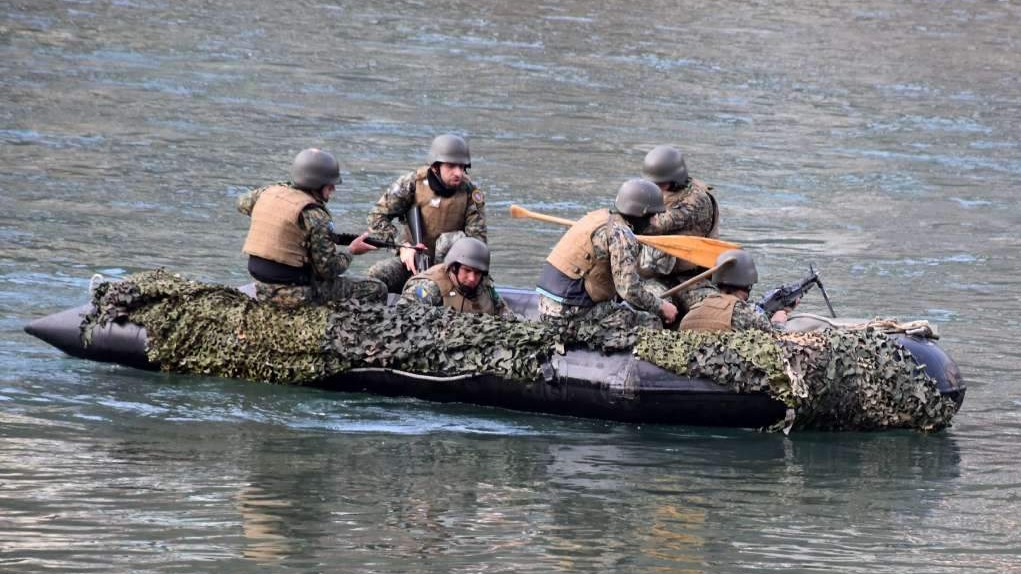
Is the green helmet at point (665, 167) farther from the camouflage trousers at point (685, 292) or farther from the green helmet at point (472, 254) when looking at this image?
the green helmet at point (472, 254)

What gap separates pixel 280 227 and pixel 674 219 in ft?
9.64

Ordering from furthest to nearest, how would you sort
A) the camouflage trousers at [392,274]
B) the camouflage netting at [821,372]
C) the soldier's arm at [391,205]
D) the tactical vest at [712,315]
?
the soldier's arm at [391,205]
the camouflage trousers at [392,274]
the tactical vest at [712,315]
the camouflage netting at [821,372]

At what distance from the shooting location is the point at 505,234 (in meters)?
20.0

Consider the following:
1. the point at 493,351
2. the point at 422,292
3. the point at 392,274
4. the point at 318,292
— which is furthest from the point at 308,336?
the point at 392,274

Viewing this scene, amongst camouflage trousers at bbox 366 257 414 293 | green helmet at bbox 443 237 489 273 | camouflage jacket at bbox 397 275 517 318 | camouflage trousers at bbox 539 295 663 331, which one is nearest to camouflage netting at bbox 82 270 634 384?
camouflage trousers at bbox 539 295 663 331

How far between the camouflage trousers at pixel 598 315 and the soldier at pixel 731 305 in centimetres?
36

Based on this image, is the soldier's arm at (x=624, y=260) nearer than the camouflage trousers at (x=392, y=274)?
Yes

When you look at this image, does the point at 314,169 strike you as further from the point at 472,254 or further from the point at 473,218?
the point at 473,218

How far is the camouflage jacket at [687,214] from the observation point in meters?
13.4

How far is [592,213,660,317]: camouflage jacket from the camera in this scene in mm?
12289

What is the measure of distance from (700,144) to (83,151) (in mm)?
8460

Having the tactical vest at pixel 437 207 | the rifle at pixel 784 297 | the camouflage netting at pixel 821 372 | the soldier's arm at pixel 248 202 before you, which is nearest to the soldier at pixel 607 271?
the camouflage netting at pixel 821 372

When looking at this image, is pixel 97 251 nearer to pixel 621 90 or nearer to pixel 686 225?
pixel 686 225

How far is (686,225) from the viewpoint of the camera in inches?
531
